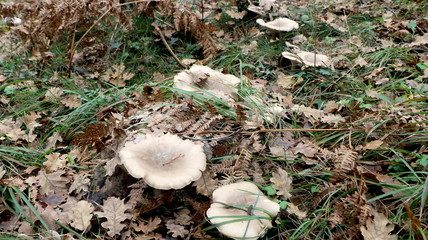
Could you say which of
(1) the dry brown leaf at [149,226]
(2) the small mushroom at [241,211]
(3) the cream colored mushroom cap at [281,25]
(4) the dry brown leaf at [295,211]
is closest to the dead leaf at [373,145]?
(4) the dry brown leaf at [295,211]

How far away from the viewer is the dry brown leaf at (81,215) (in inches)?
88.0

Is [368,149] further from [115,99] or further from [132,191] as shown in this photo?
[115,99]

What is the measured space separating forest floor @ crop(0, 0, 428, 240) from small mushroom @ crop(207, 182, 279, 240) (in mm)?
31

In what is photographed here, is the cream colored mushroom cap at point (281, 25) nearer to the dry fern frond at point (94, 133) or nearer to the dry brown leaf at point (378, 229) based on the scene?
the dry fern frond at point (94, 133)

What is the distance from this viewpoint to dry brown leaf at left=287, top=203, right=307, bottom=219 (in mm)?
2272

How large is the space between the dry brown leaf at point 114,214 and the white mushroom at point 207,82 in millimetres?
1464

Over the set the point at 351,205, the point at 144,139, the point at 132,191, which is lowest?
the point at 351,205

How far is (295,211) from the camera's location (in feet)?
7.53

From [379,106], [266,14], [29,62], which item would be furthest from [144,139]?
[266,14]

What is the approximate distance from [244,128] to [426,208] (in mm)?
1542

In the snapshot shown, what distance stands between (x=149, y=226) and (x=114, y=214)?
11.3 inches

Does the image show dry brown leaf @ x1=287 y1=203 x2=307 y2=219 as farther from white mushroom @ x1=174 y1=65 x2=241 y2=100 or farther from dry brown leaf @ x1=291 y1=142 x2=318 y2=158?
white mushroom @ x1=174 y1=65 x2=241 y2=100

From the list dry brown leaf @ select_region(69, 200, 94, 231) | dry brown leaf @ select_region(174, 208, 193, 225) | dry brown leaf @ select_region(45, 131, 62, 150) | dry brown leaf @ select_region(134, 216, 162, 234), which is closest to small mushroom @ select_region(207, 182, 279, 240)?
dry brown leaf @ select_region(174, 208, 193, 225)

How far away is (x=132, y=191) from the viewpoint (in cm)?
246
